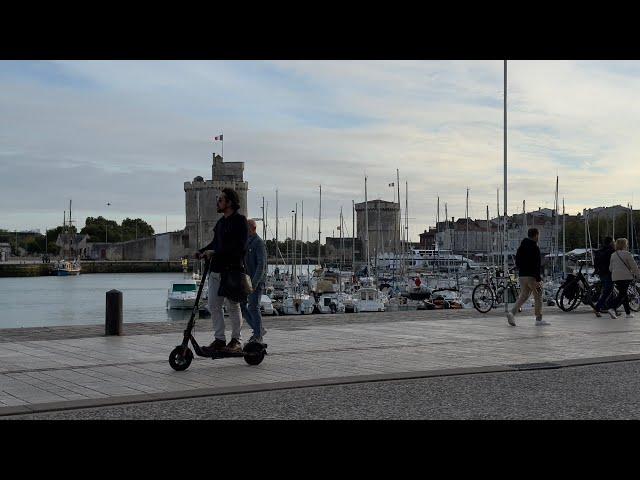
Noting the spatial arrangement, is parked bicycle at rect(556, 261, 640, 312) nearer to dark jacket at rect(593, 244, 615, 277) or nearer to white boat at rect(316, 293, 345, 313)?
dark jacket at rect(593, 244, 615, 277)

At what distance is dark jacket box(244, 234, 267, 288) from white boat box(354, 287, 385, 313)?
30.9 meters

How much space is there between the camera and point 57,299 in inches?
2911

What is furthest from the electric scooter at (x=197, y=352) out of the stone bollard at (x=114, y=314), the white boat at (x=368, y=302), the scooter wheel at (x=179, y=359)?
the white boat at (x=368, y=302)

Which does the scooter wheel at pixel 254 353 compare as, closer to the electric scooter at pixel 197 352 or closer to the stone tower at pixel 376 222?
the electric scooter at pixel 197 352

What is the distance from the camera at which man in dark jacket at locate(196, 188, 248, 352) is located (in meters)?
9.78

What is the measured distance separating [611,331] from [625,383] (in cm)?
605

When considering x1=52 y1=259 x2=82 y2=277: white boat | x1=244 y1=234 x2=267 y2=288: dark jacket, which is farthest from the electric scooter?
x1=52 y1=259 x2=82 y2=277: white boat

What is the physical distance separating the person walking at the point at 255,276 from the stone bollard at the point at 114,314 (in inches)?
141

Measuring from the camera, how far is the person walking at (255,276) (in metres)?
10.5
